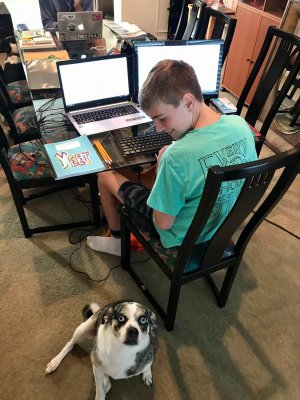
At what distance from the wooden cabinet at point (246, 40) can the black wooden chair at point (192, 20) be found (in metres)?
0.78

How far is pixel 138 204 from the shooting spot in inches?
57.9

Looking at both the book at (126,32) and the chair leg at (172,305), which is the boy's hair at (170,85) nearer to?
the chair leg at (172,305)

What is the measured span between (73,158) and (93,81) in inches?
20.8

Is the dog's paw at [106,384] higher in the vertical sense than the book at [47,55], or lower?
lower

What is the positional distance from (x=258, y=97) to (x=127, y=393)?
72.0 inches

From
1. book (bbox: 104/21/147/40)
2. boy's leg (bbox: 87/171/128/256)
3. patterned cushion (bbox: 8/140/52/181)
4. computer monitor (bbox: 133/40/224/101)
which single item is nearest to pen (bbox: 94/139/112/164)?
boy's leg (bbox: 87/171/128/256)

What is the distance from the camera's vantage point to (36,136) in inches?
86.2

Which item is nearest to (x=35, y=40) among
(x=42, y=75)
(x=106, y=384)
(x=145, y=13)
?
(x=42, y=75)

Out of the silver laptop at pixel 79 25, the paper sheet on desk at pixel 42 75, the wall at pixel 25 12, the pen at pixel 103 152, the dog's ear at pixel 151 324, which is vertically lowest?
the wall at pixel 25 12

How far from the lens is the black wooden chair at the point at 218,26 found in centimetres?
212

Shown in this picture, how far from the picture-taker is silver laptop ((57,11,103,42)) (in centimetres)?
232

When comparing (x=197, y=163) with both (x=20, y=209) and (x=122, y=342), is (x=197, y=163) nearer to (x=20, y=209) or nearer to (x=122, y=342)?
(x=122, y=342)

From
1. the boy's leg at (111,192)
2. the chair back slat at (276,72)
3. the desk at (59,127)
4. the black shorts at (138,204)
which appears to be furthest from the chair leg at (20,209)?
the chair back slat at (276,72)

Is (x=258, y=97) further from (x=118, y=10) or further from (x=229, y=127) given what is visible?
(x=118, y=10)
